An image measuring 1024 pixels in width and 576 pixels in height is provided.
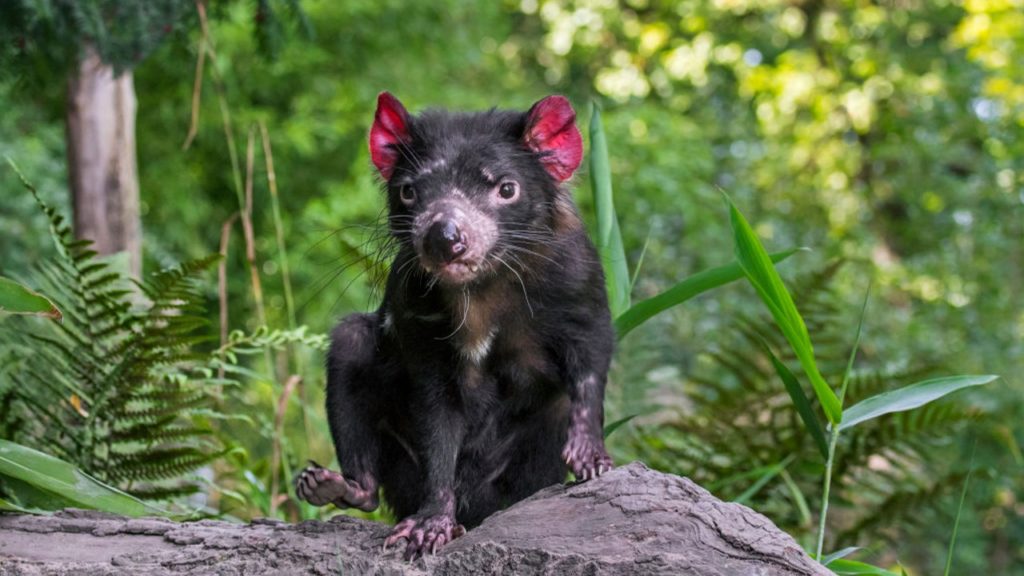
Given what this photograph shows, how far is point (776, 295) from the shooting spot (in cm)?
359

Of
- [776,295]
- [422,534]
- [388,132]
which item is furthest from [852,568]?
[388,132]

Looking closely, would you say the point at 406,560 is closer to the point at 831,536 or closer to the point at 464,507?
the point at 464,507

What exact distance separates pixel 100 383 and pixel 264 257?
22.8 feet

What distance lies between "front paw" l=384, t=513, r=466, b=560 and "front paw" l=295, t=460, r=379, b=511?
290 millimetres

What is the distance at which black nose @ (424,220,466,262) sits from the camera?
133 inches

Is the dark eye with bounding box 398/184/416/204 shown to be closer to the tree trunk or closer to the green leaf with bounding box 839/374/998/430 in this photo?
the green leaf with bounding box 839/374/998/430

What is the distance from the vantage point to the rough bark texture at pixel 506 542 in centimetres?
297

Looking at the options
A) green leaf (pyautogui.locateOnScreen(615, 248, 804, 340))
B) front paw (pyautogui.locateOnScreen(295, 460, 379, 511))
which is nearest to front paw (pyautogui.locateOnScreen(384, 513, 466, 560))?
front paw (pyautogui.locateOnScreen(295, 460, 379, 511))

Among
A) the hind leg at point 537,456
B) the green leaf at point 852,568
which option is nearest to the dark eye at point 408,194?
the hind leg at point 537,456

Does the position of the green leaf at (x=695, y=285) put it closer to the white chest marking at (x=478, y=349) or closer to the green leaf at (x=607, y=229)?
the green leaf at (x=607, y=229)

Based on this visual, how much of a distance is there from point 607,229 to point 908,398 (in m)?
1.30

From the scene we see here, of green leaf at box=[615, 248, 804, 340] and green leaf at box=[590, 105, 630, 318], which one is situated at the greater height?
green leaf at box=[590, 105, 630, 318]

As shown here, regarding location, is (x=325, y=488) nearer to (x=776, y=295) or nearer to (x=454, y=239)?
(x=454, y=239)

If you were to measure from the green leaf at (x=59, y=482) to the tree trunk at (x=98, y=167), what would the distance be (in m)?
2.00
